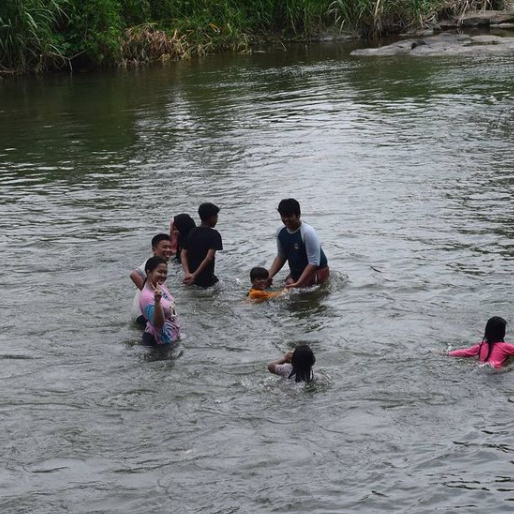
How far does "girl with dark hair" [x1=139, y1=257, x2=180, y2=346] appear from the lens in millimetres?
9242

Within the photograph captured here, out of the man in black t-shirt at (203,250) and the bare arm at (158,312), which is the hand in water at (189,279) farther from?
the bare arm at (158,312)

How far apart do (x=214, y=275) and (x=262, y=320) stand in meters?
1.45

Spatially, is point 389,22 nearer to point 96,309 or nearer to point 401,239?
point 401,239

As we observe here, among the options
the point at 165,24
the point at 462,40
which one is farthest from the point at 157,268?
the point at 165,24

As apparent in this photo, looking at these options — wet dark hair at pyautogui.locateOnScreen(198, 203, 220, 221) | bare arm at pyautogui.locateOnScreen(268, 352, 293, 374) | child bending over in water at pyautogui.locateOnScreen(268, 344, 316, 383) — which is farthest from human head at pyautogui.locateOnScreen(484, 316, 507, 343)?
wet dark hair at pyautogui.locateOnScreen(198, 203, 220, 221)

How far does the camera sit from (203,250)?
11.4 m

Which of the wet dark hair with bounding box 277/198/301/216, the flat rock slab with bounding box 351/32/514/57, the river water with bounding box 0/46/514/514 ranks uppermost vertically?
the flat rock slab with bounding box 351/32/514/57

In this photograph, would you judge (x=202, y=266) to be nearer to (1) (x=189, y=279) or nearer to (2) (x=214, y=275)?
(1) (x=189, y=279)

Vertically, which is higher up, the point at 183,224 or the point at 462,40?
the point at 462,40

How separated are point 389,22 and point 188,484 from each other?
3154 cm

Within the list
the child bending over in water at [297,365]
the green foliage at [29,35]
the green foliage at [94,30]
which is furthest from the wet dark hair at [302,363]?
the green foliage at [94,30]

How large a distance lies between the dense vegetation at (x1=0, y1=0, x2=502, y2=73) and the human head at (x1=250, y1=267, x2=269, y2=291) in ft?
65.9

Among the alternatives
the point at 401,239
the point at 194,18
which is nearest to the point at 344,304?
the point at 401,239

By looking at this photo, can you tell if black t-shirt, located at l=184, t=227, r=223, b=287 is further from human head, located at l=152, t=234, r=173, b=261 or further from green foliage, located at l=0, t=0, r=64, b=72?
green foliage, located at l=0, t=0, r=64, b=72
